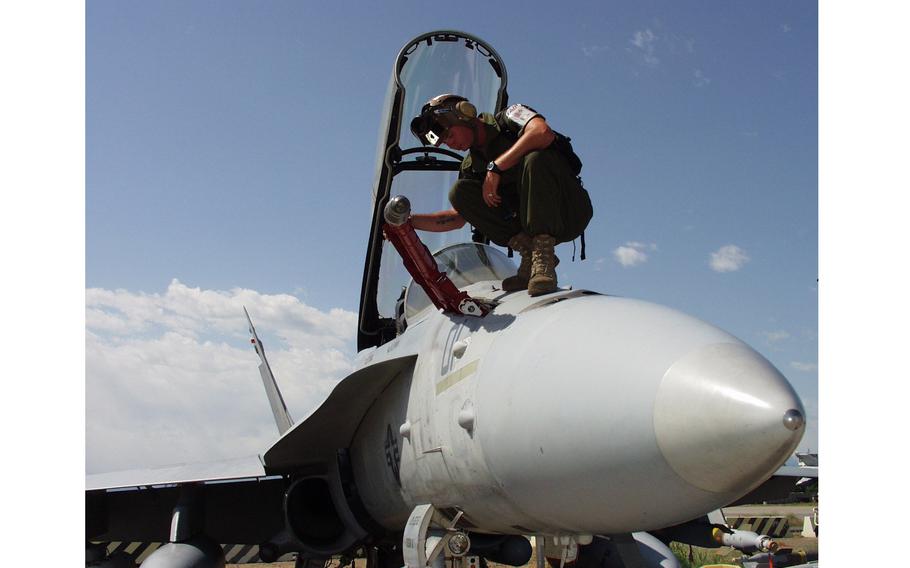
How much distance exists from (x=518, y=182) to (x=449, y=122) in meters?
0.60

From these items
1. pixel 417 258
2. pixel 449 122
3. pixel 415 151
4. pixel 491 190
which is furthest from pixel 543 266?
pixel 415 151

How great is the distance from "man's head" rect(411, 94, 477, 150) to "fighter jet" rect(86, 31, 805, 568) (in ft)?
2.29

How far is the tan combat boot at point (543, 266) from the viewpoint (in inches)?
139

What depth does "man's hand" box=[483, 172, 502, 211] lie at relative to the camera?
13.2 feet

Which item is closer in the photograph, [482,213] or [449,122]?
[449,122]

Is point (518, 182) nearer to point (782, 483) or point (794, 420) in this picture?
point (794, 420)

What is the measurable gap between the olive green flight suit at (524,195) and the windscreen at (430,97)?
1.78 meters

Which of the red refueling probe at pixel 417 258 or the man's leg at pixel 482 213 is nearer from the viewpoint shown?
the red refueling probe at pixel 417 258

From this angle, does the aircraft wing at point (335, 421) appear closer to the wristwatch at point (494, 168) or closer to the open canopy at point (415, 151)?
the wristwatch at point (494, 168)

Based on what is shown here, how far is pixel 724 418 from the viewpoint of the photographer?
213cm

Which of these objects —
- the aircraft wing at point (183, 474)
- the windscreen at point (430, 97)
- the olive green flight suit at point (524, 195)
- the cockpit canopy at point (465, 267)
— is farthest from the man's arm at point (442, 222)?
the aircraft wing at point (183, 474)

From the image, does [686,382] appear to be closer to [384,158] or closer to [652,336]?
[652,336]

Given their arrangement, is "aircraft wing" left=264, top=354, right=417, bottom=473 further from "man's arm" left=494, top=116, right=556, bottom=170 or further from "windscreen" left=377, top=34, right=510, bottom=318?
"windscreen" left=377, top=34, right=510, bottom=318

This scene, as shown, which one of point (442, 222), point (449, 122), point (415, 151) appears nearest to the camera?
point (449, 122)
